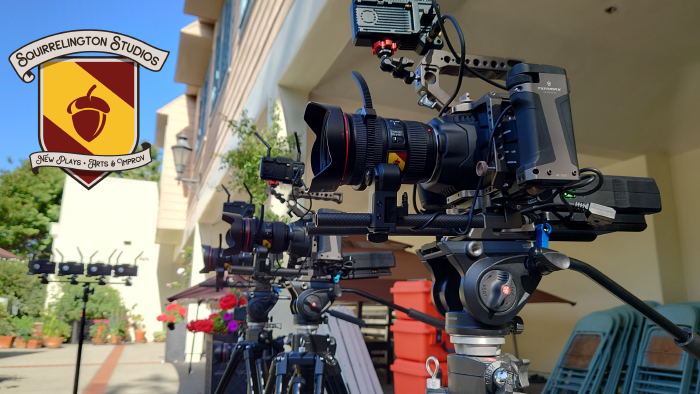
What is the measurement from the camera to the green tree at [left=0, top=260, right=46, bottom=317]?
4082 mm

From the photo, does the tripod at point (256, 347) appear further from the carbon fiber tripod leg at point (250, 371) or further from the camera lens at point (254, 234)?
the camera lens at point (254, 234)

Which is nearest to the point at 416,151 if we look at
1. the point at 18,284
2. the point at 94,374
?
the point at 18,284

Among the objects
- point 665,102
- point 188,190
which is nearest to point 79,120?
point 665,102

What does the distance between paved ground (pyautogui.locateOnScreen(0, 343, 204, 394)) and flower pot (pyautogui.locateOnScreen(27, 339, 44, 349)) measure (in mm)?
141

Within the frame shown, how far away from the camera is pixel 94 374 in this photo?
6.35 m

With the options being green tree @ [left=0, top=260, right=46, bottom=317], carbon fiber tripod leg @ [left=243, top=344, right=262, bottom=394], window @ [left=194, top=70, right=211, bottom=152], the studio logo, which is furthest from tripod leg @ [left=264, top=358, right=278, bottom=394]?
window @ [left=194, top=70, right=211, bottom=152]

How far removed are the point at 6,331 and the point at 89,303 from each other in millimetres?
6388

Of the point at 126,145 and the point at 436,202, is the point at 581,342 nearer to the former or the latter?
the point at 436,202

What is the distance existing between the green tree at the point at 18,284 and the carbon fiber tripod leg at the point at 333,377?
297 centimetres

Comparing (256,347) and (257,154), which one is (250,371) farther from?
(257,154)

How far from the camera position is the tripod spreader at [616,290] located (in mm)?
1052

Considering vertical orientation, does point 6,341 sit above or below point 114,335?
above

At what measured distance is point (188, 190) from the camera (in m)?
12.9

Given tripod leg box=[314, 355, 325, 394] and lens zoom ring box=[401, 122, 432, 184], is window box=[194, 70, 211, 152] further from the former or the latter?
lens zoom ring box=[401, 122, 432, 184]
